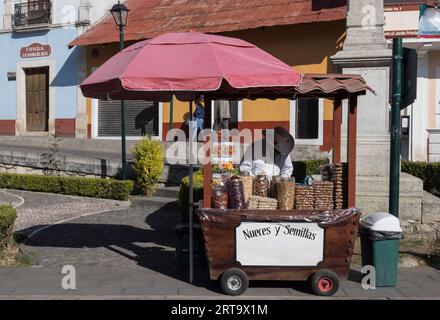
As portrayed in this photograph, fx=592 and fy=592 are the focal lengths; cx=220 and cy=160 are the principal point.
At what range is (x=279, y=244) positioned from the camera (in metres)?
6.30

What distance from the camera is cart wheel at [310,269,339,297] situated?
6.26m

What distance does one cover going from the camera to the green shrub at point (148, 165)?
41.9ft

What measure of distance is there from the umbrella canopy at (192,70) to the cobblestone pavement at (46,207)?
4.14 m

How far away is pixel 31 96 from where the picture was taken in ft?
76.0

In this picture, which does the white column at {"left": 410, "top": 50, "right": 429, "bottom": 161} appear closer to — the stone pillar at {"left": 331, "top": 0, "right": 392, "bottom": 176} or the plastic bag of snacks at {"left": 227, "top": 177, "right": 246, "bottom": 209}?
the stone pillar at {"left": 331, "top": 0, "right": 392, "bottom": 176}

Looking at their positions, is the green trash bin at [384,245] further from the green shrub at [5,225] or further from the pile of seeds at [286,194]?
the green shrub at [5,225]

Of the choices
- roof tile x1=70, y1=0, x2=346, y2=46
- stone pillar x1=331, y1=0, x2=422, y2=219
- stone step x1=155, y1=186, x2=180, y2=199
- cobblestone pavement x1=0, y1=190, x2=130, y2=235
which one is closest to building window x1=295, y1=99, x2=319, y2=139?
roof tile x1=70, y1=0, x2=346, y2=46

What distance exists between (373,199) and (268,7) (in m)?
10.6

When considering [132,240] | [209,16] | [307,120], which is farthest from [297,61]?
[132,240]

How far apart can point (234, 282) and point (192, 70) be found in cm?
227

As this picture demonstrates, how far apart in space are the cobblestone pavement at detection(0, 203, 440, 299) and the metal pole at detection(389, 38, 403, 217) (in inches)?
39.3

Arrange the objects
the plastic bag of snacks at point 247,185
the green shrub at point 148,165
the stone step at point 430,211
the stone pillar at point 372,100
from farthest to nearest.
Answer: the green shrub at point 148,165 < the stone pillar at point 372,100 < the stone step at point 430,211 < the plastic bag of snacks at point 247,185

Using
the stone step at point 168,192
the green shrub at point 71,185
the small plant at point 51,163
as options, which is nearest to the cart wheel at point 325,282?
the stone step at point 168,192

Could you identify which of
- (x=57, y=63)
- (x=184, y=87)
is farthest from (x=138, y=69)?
(x=57, y=63)
